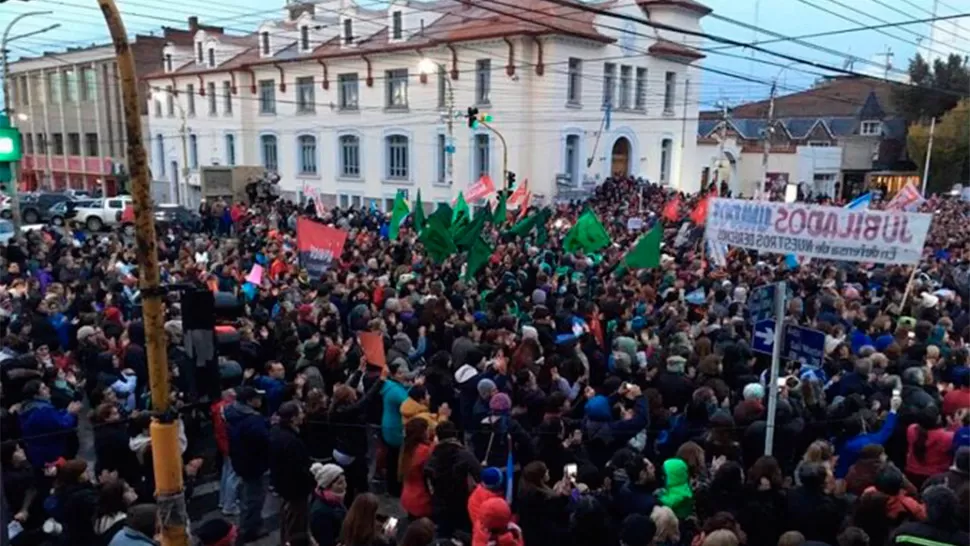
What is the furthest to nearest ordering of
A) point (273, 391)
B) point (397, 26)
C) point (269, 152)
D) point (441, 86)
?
point (269, 152)
point (397, 26)
point (441, 86)
point (273, 391)

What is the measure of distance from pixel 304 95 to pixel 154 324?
3885 centimetres

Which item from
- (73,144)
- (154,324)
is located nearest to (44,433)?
(154,324)

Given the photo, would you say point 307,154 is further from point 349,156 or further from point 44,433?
point 44,433

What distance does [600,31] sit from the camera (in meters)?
33.2

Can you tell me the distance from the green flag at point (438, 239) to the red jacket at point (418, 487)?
719cm

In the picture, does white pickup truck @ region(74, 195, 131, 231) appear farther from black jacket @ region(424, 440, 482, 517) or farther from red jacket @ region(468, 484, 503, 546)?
red jacket @ region(468, 484, 503, 546)

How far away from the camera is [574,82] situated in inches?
1312

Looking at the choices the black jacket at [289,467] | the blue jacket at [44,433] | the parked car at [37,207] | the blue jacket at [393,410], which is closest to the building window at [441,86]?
the parked car at [37,207]

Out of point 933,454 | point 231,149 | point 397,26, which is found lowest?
point 933,454

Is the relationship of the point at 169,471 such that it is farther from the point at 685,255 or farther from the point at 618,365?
the point at 685,255

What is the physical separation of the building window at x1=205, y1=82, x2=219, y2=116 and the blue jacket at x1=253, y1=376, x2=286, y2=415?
42447 mm

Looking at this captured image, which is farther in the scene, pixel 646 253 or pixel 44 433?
pixel 646 253

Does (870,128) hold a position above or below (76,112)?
below

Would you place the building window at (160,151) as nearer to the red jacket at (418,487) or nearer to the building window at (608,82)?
the building window at (608,82)
